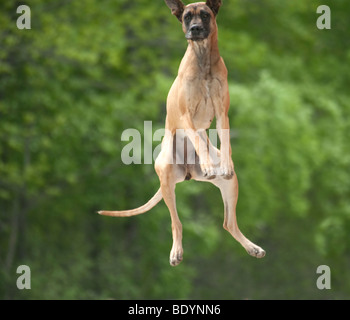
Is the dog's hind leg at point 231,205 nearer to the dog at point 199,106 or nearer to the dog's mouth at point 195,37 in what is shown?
the dog at point 199,106

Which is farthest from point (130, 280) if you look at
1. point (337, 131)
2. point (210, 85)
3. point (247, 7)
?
point (210, 85)

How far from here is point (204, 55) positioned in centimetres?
377

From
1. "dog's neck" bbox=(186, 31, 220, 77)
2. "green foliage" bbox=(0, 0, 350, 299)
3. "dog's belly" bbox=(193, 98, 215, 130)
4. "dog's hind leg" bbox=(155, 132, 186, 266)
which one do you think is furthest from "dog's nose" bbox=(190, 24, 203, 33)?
"green foliage" bbox=(0, 0, 350, 299)

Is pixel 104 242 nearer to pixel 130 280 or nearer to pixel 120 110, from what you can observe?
pixel 130 280

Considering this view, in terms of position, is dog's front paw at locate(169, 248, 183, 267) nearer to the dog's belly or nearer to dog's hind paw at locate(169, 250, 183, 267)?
dog's hind paw at locate(169, 250, 183, 267)

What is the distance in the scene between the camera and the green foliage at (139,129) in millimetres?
12117

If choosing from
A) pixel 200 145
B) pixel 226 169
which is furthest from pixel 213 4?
pixel 226 169

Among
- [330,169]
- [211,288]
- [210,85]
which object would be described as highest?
[330,169]

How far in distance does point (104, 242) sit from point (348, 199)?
5.16 meters

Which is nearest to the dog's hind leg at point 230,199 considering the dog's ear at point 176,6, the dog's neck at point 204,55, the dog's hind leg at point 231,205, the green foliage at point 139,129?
the dog's hind leg at point 231,205

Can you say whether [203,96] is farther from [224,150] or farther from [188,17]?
[188,17]

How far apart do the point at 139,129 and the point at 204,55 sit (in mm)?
8782

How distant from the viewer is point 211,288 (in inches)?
637

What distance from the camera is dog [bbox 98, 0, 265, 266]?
12.1 feet
